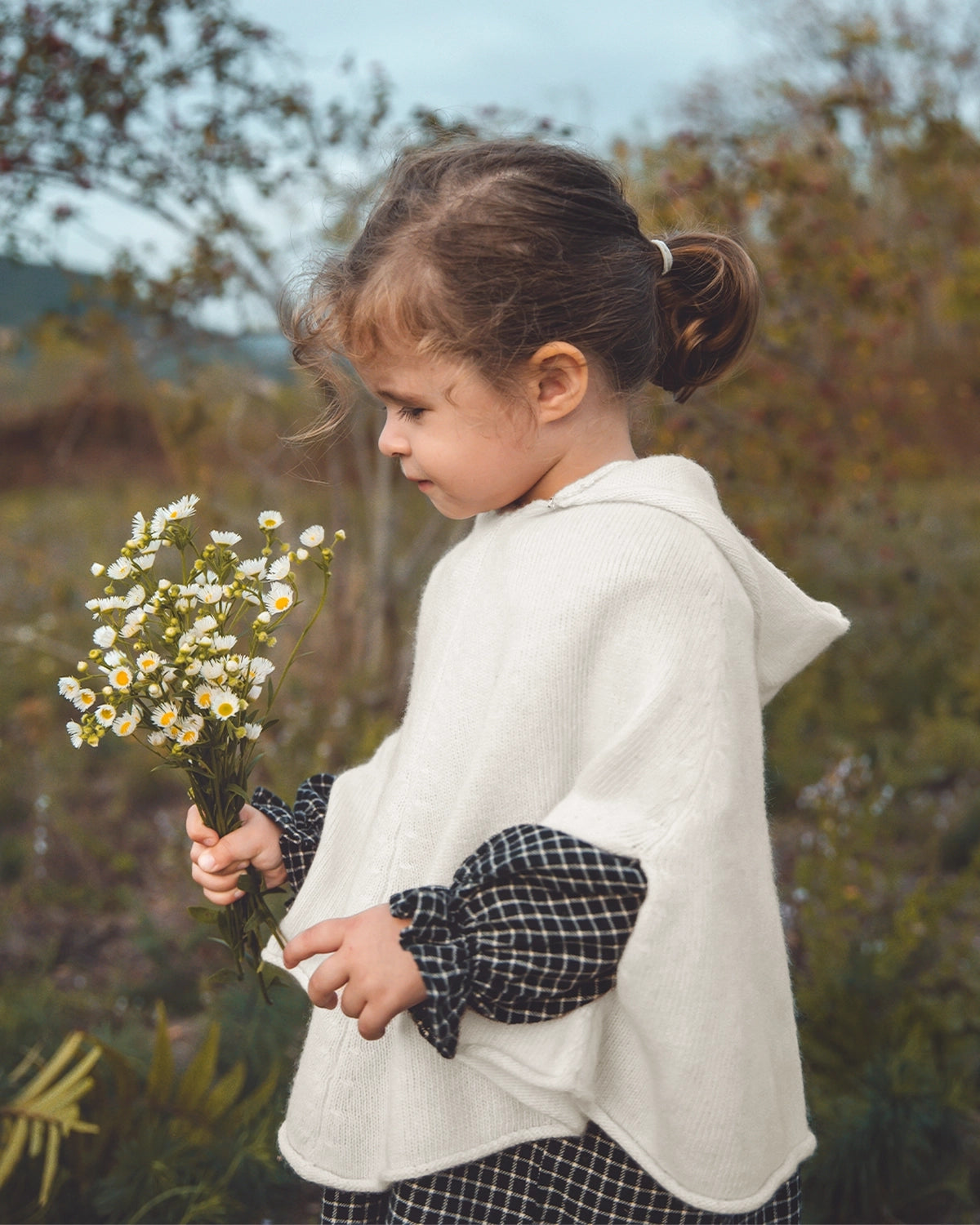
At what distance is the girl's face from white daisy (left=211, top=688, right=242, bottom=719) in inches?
13.5

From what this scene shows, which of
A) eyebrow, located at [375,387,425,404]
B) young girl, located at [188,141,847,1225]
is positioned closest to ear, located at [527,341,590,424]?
young girl, located at [188,141,847,1225]

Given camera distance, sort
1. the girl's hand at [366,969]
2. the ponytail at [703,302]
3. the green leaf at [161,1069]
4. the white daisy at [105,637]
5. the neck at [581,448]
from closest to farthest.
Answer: the girl's hand at [366,969]
the white daisy at [105,637]
the neck at [581,448]
the ponytail at [703,302]
the green leaf at [161,1069]

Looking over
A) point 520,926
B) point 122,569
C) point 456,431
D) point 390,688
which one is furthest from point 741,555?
point 390,688

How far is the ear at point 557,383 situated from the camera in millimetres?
1377

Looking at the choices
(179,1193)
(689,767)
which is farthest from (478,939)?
(179,1193)

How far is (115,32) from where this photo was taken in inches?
146

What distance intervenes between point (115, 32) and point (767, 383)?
2.52m

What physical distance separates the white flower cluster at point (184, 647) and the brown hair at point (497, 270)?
0.90 ft

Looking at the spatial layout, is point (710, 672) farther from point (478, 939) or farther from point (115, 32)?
point (115, 32)

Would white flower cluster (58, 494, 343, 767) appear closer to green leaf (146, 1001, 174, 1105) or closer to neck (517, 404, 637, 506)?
neck (517, 404, 637, 506)

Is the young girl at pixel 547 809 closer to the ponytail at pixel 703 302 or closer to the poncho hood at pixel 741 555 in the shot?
the poncho hood at pixel 741 555

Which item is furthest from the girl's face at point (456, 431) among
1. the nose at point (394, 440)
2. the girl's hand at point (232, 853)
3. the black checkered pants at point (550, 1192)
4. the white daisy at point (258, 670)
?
the black checkered pants at point (550, 1192)

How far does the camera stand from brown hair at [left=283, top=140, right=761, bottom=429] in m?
1.34

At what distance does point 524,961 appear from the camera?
121cm
